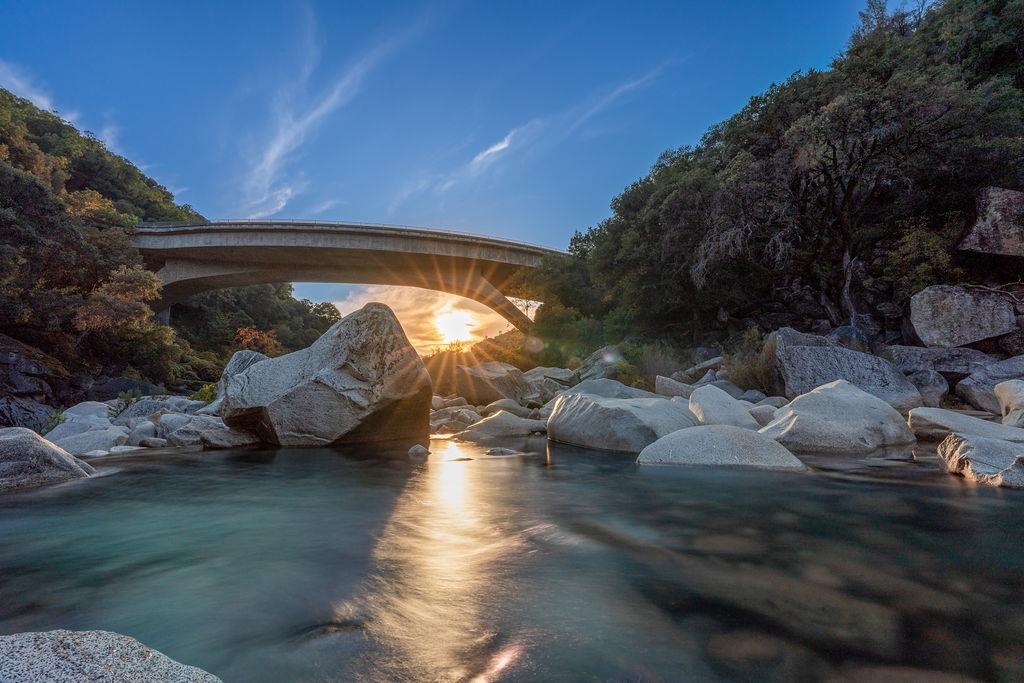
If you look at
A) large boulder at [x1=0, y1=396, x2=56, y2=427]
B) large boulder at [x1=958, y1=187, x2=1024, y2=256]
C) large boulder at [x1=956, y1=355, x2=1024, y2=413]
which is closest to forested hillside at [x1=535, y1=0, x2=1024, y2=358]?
large boulder at [x1=958, y1=187, x2=1024, y2=256]

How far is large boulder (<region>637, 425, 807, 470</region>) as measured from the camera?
14.9 ft

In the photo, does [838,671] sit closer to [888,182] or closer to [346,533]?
[346,533]

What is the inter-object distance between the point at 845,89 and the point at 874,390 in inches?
475

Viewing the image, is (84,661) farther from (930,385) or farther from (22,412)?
(22,412)

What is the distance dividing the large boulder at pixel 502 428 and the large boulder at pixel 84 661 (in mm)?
6821

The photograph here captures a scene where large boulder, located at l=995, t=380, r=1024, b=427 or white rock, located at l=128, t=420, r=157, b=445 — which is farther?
white rock, located at l=128, t=420, r=157, b=445

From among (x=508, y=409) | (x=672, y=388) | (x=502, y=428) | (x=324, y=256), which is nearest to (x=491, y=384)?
(x=508, y=409)

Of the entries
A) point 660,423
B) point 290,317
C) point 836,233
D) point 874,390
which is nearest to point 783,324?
point 836,233

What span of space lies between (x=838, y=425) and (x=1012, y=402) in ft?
8.86

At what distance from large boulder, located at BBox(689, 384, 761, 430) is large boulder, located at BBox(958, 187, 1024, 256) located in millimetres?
10664

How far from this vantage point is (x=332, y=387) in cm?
682

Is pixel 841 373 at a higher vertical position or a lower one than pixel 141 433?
higher

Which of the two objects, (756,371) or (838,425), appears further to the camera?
(756,371)

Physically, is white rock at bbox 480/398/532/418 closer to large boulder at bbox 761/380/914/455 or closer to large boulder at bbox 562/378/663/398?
large boulder at bbox 562/378/663/398
